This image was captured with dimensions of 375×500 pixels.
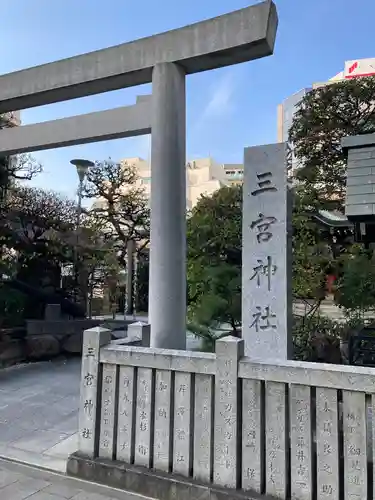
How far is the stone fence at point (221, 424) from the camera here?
2.46 metres

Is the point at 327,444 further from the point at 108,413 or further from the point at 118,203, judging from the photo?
the point at 118,203

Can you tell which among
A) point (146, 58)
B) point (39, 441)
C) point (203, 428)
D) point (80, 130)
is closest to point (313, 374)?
point (203, 428)

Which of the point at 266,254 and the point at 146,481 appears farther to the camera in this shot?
the point at 266,254

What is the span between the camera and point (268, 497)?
2.60m

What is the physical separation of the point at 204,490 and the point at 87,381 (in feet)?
4.02

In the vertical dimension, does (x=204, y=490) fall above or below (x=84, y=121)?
below

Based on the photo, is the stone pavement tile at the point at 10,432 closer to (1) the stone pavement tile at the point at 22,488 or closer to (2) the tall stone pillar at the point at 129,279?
(1) the stone pavement tile at the point at 22,488

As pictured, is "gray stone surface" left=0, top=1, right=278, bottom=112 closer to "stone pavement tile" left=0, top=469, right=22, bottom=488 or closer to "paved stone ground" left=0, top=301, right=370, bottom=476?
"paved stone ground" left=0, top=301, right=370, bottom=476

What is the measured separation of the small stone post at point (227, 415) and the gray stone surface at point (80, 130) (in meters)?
2.79

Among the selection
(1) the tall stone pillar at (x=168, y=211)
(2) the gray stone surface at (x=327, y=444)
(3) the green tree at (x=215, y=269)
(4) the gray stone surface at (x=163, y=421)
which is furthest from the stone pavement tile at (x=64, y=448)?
(3) the green tree at (x=215, y=269)

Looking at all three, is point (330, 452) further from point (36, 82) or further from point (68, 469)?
point (36, 82)

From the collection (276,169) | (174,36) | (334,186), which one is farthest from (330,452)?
(334,186)

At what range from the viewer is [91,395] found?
127 inches

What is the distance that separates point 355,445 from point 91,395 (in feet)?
6.53
